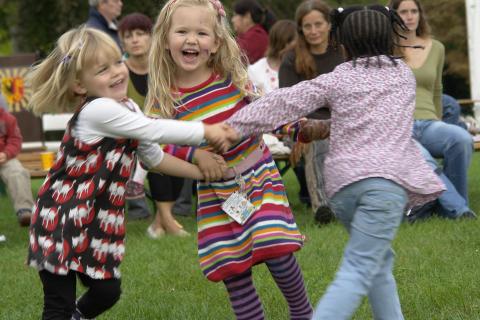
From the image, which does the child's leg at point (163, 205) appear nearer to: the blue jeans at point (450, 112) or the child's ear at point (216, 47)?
the blue jeans at point (450, 112)

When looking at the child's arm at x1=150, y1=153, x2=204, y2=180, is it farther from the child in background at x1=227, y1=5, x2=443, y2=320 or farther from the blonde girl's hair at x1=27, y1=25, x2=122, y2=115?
the blonde girl's hair at x1=27, y1=25, x2=122, y2=115

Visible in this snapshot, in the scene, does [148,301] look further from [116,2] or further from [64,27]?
[64,27]

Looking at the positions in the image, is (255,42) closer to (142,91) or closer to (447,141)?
(142,91)

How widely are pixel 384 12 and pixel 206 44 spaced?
0.80 meters

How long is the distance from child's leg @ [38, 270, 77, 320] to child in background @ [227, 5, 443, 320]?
1012 mm

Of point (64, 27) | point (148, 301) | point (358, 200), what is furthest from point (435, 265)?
point (64, 27)

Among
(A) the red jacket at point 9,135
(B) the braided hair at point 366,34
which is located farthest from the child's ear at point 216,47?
(A) the red jacket at point 9,135

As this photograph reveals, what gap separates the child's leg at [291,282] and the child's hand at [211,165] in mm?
455

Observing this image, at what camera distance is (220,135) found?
12.9 ft

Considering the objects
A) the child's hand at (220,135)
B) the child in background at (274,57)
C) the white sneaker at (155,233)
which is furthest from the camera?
the child in background at (274,57)

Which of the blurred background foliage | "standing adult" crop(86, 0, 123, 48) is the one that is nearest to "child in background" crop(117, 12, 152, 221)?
"standing adult" crop(86, 0, 123, 48)

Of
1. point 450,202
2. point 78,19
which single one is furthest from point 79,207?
point 78,19

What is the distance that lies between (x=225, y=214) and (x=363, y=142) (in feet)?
2.62

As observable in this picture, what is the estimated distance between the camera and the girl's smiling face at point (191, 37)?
168 inches
